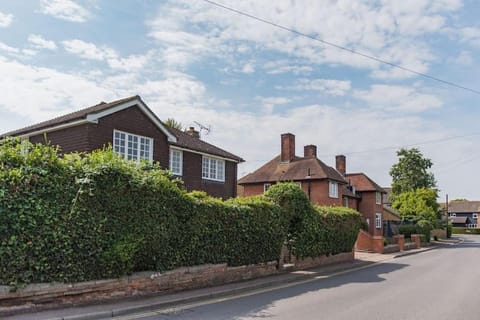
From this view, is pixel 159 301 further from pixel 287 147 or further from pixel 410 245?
pixel 287 147

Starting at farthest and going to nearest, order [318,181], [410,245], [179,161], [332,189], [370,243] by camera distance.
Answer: [332,189] < [318,181] < [410,245] < [370,243] < [179,161]

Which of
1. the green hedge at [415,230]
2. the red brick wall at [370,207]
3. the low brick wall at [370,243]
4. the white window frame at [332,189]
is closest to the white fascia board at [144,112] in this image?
the low brick wall at [370,243]

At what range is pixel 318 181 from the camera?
3744 cm

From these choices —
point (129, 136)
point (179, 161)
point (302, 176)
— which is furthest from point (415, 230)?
point (129, 136)

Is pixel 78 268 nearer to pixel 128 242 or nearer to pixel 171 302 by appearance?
pixel 128 242

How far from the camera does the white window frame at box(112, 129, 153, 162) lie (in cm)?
1881

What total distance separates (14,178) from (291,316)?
6318 mm

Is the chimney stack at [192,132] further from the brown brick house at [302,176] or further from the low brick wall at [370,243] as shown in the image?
the low brick wall at [370,243]

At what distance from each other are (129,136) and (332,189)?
23.5 metres

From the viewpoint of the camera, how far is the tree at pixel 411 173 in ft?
232

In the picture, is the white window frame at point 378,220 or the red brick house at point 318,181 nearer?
the red brick house at point 318,181

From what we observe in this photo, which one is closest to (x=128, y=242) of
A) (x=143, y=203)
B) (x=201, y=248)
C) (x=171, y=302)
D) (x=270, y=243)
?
(x=143, y=203)

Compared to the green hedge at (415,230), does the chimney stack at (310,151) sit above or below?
above

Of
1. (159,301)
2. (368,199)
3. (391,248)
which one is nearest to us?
(159,301)
